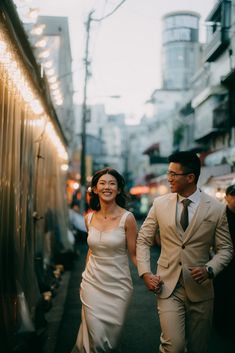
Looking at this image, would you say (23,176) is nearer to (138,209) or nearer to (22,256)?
(22,256)

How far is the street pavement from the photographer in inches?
249

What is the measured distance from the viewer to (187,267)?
4.29 meters

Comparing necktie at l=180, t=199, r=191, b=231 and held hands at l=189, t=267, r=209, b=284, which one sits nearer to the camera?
held hands at l=189, t=267, r=209, b=284

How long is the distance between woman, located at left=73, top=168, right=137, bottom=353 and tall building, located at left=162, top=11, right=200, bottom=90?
5696cm

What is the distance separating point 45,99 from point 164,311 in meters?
4.97

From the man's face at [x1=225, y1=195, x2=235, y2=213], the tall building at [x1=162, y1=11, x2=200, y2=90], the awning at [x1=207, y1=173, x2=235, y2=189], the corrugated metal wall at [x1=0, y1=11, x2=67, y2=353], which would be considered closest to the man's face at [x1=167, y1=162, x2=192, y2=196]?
the corrugated metal wall at [x1=0, y1=11, x2=67, y2=353]

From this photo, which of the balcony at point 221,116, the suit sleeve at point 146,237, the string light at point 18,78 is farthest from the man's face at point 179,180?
the balcony at point 221,116

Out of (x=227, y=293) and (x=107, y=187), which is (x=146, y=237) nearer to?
(x=107, y=187)

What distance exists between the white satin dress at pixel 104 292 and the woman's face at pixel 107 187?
30cm

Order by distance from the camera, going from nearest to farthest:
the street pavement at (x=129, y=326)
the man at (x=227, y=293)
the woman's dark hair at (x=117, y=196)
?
the woman's dark hair at (x=117, y=196), the street pavement at (x=129, y=326), the man at (x=227, y=293)

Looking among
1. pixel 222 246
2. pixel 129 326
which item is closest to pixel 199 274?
pixel 222 246

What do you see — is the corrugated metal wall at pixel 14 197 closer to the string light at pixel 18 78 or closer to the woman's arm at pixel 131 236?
the string light at pixel 18 78

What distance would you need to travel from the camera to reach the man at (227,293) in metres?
6.73

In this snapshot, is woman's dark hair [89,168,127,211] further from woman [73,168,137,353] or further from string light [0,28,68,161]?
string light [0,28,68,161]
